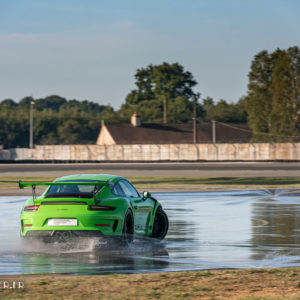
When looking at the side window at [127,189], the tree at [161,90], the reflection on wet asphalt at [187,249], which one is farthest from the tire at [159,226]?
the tree at [161,90]

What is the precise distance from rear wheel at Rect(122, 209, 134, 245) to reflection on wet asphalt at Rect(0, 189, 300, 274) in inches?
7.3

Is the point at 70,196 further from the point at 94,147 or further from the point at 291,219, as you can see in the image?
the point at 94,147

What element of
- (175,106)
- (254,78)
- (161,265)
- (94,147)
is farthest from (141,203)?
(175,106)

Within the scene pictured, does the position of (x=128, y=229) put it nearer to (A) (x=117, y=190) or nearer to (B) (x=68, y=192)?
(A) (x=117, y=190)

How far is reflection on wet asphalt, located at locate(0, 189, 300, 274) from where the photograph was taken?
1199 cm

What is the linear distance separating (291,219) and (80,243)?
7.81m

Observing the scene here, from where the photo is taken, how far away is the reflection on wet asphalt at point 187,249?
472 inches

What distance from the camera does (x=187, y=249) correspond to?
14250 mm

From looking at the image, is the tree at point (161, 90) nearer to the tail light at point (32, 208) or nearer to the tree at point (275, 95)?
the tree at point (275, 95)

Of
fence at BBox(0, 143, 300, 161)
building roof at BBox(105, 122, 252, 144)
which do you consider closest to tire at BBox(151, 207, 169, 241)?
fence at BBox(0, 143, 300, 161)

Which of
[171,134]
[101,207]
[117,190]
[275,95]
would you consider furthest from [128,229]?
[171,134]

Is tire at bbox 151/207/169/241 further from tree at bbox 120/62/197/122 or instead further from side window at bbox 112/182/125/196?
tree at bbox 120/62/197/122

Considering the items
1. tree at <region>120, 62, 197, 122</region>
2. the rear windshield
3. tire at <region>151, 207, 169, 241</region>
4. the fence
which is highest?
tree at <region>120, 62, 197, 122</region>

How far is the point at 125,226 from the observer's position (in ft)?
46.2
